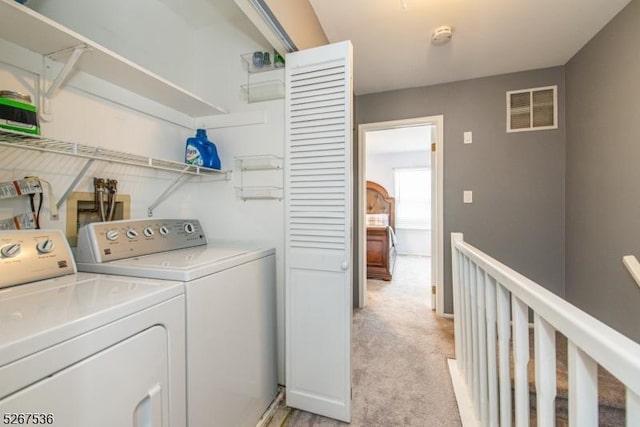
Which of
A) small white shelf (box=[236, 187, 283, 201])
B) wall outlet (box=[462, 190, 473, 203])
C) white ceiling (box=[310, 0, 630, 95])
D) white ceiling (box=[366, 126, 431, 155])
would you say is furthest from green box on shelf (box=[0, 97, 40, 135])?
white ceiling (box=[366, 126, 431, 155])

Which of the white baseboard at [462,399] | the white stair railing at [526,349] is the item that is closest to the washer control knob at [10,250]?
the white stair railing at [526,349]

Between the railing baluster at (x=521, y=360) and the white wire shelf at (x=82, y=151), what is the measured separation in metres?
1.62

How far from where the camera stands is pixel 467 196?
272 cm

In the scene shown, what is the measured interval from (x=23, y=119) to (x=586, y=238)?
3.43 metres

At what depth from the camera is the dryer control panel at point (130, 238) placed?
113 centimetres

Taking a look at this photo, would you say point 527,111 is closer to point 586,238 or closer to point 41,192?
point 586,238

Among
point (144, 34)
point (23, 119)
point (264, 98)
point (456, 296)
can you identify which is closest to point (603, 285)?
point (456, 296)

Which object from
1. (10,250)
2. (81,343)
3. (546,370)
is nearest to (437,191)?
(546,370)

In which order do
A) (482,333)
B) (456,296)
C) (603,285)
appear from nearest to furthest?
(482,333)
(456,296)
(603,285)

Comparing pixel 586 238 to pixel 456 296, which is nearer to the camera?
pixel 456 296

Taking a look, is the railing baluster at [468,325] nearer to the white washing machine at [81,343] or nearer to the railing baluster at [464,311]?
the railing baluster at [464,311]

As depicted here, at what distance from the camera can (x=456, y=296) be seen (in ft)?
6.07

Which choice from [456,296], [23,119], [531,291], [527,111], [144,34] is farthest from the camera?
[527,111]

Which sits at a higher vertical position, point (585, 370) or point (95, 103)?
point (95, 103)
